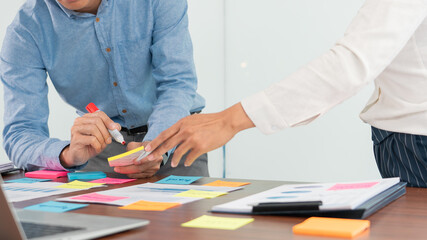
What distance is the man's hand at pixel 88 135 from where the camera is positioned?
1.53 meters

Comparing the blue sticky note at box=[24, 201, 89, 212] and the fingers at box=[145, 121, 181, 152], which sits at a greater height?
the fingers at box=[145, 121, 181, 152]

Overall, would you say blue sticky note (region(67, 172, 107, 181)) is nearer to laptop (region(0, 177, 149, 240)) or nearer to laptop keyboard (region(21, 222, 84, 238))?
laptop (region(0, 177, 149, 240))

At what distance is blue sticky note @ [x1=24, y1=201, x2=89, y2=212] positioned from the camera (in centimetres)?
99

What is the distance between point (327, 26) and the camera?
3768 millimetres

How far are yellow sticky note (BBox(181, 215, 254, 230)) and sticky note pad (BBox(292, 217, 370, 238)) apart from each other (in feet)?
0.31

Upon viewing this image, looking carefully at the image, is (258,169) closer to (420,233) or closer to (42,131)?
(42,131)

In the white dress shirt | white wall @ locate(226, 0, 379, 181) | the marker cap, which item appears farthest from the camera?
white wall @ locate(226, 0, 379, 181)

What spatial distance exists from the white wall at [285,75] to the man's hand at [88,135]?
8.23ft

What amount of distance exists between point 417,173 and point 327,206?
540 mm

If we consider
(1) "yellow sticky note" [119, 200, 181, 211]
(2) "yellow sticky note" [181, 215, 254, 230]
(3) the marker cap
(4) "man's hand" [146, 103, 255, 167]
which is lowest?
(1) "yellow sticky note" [119, 200, 181, 211]

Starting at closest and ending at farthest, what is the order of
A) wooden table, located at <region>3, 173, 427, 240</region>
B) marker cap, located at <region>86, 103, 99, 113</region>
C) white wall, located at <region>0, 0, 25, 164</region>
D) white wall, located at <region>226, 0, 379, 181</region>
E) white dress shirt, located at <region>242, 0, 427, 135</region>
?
wooden table, located at <region>3, 173, 427, 240</region>, white dress shirt, located at <region>242, 0, 427, 135</region>, marker cap, located at <region>86, 103, 99, 113</region>, white wall, located at <region>0, 0, 25, 164</region>, white wall, located at <region>226, 0, 379, 181</region>

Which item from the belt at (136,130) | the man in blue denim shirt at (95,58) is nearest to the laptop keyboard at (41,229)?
the man in blue denim shirt at (95,58)

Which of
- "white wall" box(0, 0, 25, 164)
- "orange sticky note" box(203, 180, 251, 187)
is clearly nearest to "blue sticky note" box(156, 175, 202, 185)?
"orange sticky note" box(203, 180, 251, 187)

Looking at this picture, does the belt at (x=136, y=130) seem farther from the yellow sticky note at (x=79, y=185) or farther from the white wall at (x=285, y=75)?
the white wall at (x=285, y=75)
